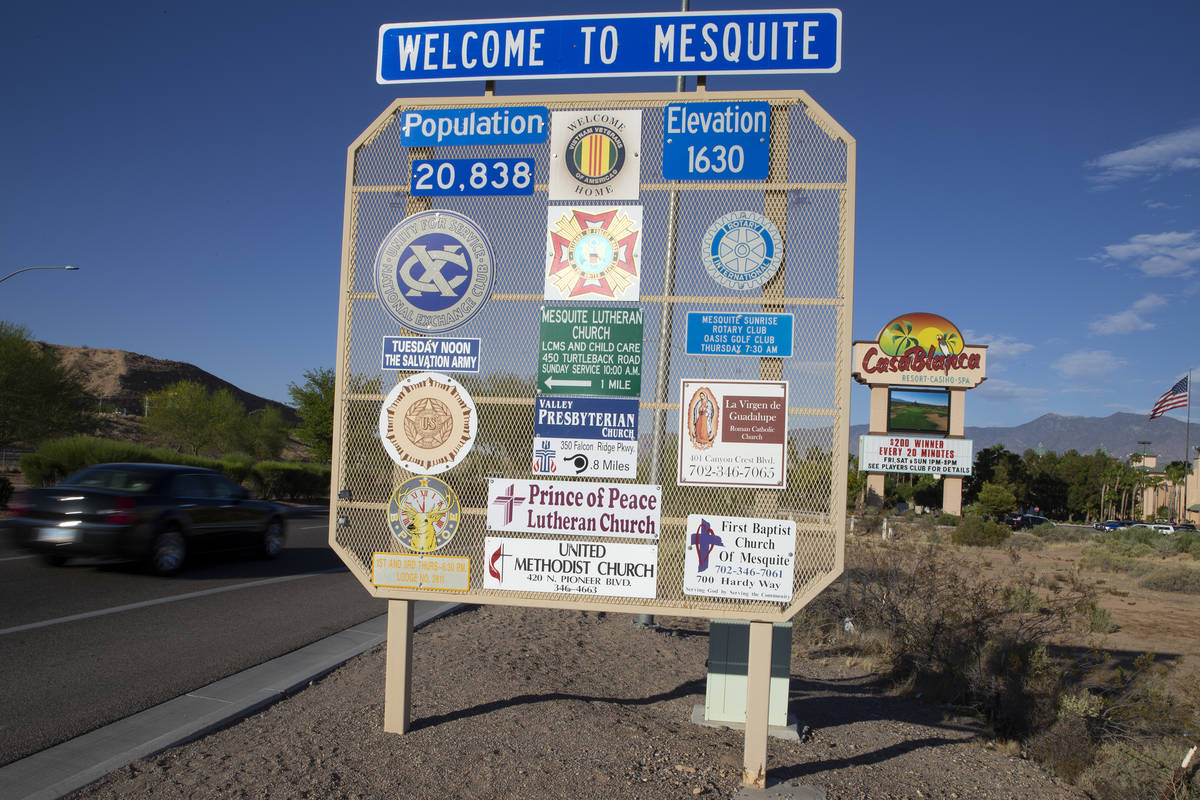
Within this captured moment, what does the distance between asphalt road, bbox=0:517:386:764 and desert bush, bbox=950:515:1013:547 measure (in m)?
28.8

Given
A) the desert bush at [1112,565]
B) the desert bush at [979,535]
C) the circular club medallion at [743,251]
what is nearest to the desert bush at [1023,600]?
the circular club medallion at [743,251]

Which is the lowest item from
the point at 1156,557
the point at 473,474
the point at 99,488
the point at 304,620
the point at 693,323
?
the point at 1156,557

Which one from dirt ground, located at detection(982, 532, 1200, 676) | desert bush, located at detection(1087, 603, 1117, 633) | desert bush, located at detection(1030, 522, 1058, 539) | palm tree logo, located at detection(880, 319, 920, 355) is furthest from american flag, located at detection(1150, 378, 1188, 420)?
desert bush, located at detection(1087, 603, 1117, 633)

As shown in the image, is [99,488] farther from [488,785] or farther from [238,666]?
[488,785]

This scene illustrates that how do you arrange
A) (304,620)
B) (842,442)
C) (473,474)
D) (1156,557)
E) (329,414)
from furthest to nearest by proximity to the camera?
(329,414), (1156,557), (304,620), (473,474), (842,442)

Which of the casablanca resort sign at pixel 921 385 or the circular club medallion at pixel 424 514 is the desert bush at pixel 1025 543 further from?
the circular club medallion at pixel 424 514

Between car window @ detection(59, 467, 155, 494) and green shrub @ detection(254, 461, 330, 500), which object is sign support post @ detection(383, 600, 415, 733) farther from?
green shrub @ detection(254, 461, 330, 500)

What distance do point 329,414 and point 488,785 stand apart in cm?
3786

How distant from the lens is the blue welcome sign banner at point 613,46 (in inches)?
191

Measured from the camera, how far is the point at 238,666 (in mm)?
6680

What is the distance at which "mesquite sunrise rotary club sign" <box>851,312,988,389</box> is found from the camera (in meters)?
39.9

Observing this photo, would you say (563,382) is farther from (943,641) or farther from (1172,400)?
(1172,400)

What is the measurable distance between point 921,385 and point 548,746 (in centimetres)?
3860

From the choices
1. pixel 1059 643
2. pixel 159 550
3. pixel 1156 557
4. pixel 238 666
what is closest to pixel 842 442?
pixel 238 666
